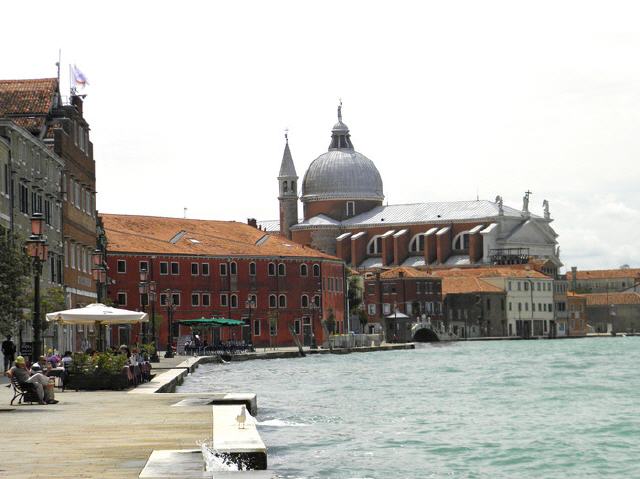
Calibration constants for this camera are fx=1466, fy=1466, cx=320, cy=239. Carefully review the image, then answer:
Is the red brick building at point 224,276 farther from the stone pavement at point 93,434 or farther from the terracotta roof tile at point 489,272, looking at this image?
the stone pavement at point 93,434

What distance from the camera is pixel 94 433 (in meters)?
18.2

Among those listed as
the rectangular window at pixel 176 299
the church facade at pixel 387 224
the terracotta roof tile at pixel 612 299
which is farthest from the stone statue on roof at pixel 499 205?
the rectangular window at pixel 176 299

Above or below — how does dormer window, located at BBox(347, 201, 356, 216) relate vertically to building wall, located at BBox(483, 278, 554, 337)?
above

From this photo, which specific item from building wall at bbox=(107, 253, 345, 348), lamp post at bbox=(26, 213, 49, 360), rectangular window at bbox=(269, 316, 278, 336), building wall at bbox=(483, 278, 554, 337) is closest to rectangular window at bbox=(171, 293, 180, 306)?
building wall at bbox=(107, 253, 345, 348)

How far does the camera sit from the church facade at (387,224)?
150125 millimetres

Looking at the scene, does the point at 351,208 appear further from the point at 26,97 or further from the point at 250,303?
the point at 26,97

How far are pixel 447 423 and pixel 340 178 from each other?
5002 inches

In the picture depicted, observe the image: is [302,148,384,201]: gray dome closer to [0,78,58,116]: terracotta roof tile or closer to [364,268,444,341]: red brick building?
[364,268,444,341]: red brick building

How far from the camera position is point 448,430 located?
2725 centimetres

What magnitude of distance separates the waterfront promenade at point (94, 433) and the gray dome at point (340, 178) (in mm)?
129090

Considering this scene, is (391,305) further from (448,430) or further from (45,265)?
(448,430)

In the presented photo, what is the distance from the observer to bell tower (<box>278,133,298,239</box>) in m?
156

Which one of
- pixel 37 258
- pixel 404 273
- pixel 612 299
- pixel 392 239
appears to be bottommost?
pixel 37 258

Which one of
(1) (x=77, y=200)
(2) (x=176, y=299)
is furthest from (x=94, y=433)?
(2) (x=176, y=299)
